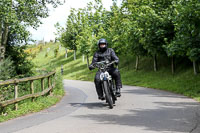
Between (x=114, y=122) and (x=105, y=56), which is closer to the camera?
(x=114, y=122)

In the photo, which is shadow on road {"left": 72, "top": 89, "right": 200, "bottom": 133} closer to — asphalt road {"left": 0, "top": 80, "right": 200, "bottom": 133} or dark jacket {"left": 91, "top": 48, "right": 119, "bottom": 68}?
asphalt road {"left": 0, "top": 80, "right": 200, "bottom": 133}

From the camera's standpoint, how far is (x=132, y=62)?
39406 mm

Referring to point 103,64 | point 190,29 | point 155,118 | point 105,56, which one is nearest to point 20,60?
point 105,56

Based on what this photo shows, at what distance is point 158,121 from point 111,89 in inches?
102

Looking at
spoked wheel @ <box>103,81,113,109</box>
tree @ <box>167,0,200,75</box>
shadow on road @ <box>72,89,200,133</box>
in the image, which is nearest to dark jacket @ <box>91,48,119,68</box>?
spoked wheel @ <box>103,81,113,109</box>

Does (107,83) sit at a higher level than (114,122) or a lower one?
higher

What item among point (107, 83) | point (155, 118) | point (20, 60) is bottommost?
point (155, 118)

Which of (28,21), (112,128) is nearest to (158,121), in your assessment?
(112,128)

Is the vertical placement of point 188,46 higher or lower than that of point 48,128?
higher

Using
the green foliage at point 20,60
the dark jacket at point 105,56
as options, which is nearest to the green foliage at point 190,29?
the dark jacket at point 105,56

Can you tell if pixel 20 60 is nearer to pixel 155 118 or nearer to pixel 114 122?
pixel 114 122

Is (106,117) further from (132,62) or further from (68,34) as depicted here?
(68,34)

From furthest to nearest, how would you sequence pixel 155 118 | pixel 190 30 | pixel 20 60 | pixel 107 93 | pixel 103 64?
pixel 20 60
pixel 190 30
pixel 103 64
pixel 107 93
pixel 155 118

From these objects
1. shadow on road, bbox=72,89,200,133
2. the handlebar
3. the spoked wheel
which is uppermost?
the handlebar
